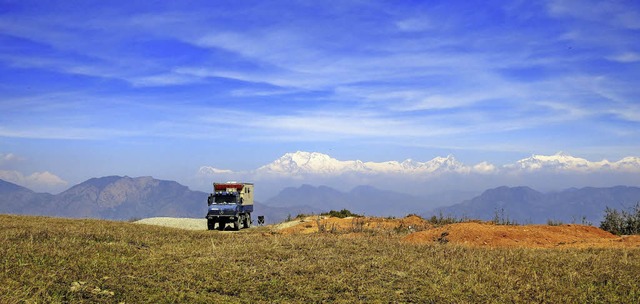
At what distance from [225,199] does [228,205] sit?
2.13 ft

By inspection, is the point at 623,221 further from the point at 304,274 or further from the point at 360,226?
the point at 304,274

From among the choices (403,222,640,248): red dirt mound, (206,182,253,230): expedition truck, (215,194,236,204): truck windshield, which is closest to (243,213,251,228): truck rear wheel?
(206,182,253,230): expedition truck

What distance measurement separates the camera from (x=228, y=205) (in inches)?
1410

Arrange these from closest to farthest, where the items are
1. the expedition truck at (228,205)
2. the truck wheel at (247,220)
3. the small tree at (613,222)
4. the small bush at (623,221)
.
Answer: the small bush at (623,221) < the small tree at (613,222) < the expedition truck at (228,205) < the truck wheel at (247,220)

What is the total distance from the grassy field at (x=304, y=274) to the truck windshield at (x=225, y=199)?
18.6 m

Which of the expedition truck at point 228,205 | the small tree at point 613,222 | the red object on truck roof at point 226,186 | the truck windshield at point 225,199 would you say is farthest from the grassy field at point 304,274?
the red object on truck roof at point 226,186

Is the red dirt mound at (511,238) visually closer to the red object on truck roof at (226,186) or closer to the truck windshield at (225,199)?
the truck windshield at (225,199)

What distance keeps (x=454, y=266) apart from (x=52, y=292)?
382 inches

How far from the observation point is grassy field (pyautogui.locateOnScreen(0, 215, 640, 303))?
436 inches

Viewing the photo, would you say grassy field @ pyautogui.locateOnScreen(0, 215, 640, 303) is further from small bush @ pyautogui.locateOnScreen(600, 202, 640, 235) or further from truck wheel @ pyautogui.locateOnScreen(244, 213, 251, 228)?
truck wheel @ pyautogui.locateOnScreen(244, 213, 251, 228)

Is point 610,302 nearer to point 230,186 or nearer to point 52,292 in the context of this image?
point 52,292

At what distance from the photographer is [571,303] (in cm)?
1084

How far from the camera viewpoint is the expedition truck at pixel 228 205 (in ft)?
116

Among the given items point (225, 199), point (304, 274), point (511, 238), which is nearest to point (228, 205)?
point (225, 199)
